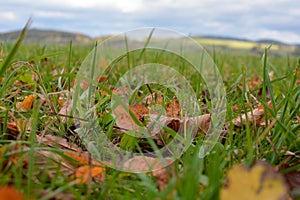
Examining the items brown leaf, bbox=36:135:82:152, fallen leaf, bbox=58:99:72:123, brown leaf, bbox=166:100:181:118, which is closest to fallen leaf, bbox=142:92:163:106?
brown leaf, bbox=166:100:181:118

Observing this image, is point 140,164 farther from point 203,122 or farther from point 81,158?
point 203,122

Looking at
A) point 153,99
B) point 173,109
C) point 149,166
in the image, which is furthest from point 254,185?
point 153,99

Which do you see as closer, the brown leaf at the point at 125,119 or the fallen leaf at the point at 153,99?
the brown leaf at the point at 125,119

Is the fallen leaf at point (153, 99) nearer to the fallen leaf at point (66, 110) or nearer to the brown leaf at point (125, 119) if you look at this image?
the brown leaf at point (125, 119)

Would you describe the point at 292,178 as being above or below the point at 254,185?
below

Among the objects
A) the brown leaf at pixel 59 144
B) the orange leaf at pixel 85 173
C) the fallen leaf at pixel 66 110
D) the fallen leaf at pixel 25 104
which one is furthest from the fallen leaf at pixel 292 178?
the fallen leaf at pixel 25 104

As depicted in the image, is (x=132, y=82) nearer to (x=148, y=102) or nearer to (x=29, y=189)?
(x=148, y=102)
